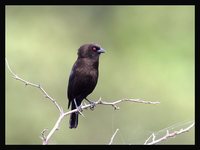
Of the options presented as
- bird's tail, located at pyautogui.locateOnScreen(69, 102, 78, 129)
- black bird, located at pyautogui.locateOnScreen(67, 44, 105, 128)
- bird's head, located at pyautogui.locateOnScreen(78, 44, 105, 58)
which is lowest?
bird's tail, located at pyautogui.locateOnScreen(69, 102, 78, 129)

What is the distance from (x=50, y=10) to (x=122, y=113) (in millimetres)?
4344

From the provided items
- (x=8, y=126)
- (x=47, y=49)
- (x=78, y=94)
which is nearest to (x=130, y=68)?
(x=47, y=49)

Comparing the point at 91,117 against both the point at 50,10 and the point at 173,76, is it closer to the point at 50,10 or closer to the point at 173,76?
the point at 173,76

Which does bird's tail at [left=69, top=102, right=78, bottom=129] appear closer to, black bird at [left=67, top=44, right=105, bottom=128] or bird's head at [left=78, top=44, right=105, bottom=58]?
black bird at [left=67, top=44, right=105, bottom=128]

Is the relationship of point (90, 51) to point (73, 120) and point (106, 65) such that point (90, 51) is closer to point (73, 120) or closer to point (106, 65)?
point (73, 120)

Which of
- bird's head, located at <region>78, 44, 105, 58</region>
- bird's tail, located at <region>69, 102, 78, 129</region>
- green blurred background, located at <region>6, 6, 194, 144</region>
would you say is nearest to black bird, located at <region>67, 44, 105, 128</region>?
bird's head, located at <region>78, 44, 105, 58</region>

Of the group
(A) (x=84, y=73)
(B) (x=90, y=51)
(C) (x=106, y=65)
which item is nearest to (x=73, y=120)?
(A) (x=84, y=73)

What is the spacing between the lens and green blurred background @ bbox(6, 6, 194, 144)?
52.4ft

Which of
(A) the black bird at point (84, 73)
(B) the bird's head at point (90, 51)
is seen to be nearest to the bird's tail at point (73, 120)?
(A) the black bird at point (84, 73)

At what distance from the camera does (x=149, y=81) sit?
17.5 m

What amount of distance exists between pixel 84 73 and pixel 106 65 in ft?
32.0

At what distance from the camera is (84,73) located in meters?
8.31

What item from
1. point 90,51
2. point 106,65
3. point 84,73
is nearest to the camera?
point 84,73
